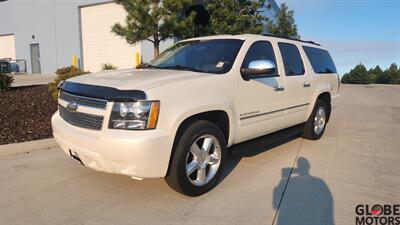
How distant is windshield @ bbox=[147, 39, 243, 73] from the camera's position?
4469 mm

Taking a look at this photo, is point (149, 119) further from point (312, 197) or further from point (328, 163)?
point (328, 163)

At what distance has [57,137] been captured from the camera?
413 centimetres

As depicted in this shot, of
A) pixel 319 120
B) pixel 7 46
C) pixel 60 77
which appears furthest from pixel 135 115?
pixel 7 46

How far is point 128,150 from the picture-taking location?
130 inches

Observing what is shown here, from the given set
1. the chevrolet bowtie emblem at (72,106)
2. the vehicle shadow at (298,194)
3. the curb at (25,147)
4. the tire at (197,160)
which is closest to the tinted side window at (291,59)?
the vehicle shadow at (298,194)

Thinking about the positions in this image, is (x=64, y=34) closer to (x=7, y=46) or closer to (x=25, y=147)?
(x=7, y=46)

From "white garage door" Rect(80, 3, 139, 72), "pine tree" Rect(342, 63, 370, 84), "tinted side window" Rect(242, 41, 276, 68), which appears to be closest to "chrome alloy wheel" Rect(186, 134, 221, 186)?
"tinted side window" Rect(242, 41, 276, 68)

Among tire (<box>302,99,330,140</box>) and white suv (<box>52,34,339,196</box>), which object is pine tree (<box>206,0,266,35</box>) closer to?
tire (<box>302,99,330,140</box>)

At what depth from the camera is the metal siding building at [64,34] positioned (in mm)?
20500

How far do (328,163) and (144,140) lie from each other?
3.19m

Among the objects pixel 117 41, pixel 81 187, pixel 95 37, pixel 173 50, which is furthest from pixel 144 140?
pixel 95 37

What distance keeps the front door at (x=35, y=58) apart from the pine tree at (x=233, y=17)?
50.3ft

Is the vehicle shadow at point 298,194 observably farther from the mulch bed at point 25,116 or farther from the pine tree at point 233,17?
the pine tree at point 233,17

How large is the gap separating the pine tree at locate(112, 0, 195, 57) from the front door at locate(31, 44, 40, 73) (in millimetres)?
15607
